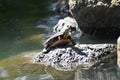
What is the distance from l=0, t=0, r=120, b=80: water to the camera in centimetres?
568

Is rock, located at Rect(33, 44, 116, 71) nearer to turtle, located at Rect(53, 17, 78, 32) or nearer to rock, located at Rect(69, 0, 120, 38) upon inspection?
rock, located at Rect(69, 0, 120, 38)

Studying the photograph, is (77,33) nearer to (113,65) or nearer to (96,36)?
(96,36)

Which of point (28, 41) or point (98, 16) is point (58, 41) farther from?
point (28, 41)

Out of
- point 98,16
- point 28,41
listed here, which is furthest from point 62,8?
point 98,16

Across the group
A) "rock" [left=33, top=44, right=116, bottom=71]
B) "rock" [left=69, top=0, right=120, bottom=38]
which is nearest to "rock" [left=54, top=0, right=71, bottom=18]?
"rock" [left=69, top=0, right=120, bottom=38]

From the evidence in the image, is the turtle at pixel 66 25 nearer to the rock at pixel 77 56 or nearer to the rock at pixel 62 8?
the rock at pixel 62 8

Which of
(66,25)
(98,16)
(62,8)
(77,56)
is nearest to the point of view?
(77,56)

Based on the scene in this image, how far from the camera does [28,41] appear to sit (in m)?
7.85

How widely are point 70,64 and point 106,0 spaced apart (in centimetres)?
158

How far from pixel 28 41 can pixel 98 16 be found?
1.65 meters

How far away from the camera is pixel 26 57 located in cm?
675

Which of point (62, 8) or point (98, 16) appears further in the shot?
point (62, 8)

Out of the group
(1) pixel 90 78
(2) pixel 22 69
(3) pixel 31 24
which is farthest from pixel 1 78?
(3) pixel 31 24

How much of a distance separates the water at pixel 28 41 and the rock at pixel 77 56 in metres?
0.16
